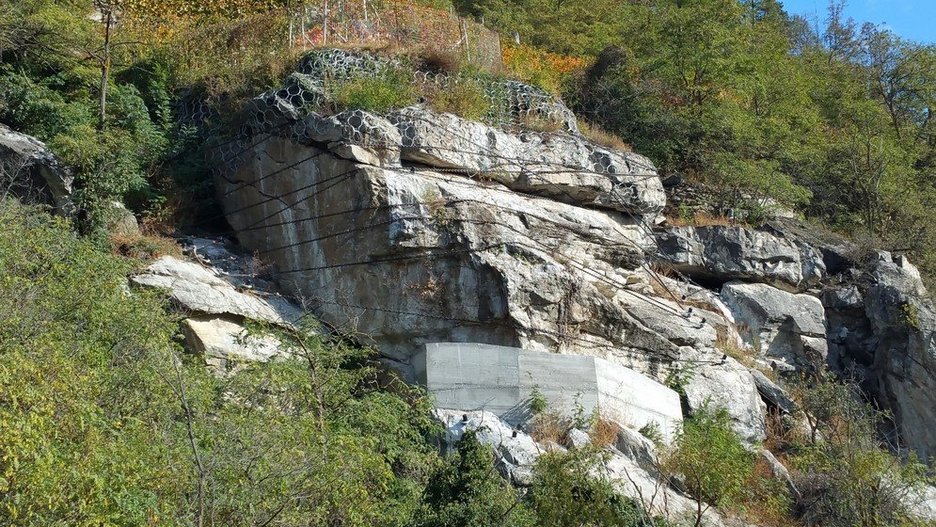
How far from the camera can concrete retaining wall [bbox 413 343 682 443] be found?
13.4 meters

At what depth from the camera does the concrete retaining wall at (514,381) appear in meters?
13.4

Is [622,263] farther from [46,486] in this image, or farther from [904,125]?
[904,125]

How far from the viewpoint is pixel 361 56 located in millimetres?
16562

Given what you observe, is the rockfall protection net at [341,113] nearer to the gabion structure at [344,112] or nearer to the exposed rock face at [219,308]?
the gabion structure at [344,112]

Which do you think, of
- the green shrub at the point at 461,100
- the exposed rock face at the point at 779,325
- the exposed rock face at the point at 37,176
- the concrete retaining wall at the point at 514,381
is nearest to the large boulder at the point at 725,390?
the concrete retaining wall at the point at 514,381

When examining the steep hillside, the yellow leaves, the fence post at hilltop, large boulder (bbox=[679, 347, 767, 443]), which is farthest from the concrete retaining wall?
the fence post at hilltop

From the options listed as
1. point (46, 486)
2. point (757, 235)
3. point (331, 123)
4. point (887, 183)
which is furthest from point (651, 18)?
point (46, 486)

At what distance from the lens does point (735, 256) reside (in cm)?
1759

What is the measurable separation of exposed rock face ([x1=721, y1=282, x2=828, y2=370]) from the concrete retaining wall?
3874 millimetres

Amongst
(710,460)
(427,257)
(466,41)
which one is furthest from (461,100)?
(710,460)

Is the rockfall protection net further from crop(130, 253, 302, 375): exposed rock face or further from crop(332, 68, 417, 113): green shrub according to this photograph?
crop(130, 253, 302, 375): exposed rock face

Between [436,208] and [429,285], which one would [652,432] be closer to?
[429,285]

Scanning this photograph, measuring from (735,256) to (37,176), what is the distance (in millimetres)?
10497

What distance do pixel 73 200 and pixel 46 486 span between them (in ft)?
26.7
